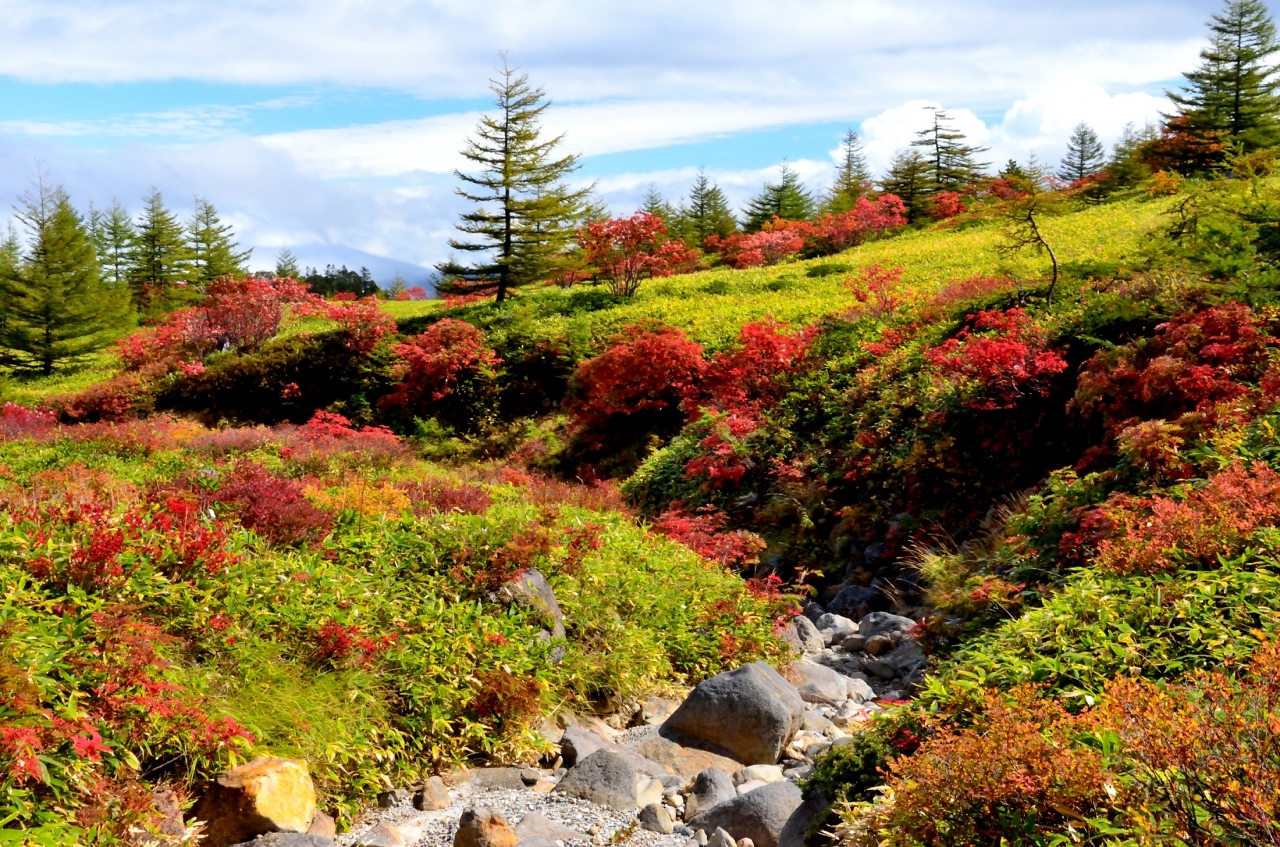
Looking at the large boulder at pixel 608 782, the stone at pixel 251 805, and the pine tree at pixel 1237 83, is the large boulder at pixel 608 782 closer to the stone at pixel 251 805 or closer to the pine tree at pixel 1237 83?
the stone at pixel 251 805

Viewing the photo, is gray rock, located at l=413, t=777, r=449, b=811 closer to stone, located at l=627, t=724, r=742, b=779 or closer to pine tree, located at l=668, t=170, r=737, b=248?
stone, located at l=627, t=724, r=742, b=779

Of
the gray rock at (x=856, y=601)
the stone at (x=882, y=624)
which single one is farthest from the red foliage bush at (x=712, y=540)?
the stone at (x=882, y=624)

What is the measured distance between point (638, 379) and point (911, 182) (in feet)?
91.6

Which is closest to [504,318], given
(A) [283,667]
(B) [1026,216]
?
(B) [1026,216]

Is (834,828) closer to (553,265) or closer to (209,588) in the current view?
(209,588)

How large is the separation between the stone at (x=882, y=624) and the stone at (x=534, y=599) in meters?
3.61

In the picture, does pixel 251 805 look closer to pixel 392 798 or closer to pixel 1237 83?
pixel 392 798

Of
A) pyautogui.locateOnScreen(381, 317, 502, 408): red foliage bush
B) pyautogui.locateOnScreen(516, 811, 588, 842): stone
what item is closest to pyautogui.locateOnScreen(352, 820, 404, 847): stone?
pyautogui.locateOnScreen(516, 811, 588, 842): stone

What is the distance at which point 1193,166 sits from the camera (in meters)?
33.2

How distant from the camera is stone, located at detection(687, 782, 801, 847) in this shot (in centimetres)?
550

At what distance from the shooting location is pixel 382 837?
5.47 metres

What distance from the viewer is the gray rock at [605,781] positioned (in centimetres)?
608

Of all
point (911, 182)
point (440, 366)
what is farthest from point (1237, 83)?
point (440, 366)

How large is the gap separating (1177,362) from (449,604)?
7.71 m
